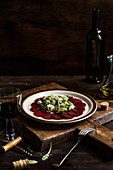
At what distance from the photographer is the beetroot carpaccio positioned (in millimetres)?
1539

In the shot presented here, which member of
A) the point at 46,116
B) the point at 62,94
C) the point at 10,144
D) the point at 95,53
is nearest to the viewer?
the point at 10,144

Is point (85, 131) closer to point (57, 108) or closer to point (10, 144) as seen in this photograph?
point (57, 108)

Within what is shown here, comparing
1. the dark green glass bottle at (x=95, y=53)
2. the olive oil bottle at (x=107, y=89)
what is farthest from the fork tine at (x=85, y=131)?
the dark green glass bottle at (x=95, y=53)

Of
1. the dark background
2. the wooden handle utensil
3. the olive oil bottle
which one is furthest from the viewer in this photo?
the dark background

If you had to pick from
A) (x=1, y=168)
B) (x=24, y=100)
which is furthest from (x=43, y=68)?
(x=1, y=168)

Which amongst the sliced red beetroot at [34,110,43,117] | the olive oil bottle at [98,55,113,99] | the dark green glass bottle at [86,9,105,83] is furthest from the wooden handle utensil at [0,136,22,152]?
the dark green glass bottle at [86,9,105,83]

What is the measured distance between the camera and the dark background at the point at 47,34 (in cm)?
243

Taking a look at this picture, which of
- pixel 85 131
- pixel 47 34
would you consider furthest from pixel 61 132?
pixel 47 34

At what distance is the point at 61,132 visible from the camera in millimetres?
1428

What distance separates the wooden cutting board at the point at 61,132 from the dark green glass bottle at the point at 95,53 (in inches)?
26.4

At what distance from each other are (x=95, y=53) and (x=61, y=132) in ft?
3.11

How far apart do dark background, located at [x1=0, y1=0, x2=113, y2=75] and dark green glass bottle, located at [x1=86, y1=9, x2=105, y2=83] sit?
382mm

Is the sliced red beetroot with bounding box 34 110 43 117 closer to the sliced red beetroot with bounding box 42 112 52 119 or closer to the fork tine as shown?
the sliced red beetroot with bounding box 42 112 52 119

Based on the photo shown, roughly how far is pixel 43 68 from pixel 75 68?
316 millimetres
